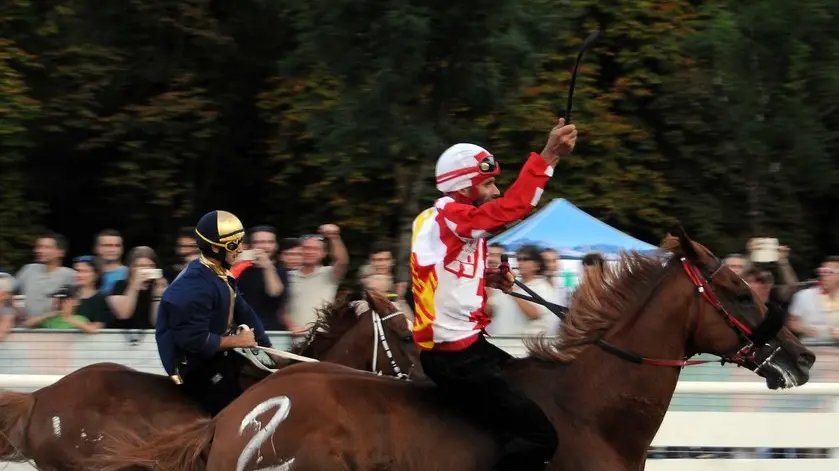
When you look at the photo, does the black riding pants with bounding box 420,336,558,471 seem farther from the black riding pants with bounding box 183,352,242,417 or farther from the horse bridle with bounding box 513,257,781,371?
the black riding pants with bounding box 183,352,242,417

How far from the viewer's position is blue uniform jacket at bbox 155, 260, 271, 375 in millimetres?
6316

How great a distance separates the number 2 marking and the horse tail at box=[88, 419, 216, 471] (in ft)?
0.71

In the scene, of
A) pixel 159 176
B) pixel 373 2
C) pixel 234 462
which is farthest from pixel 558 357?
pixel 159 176

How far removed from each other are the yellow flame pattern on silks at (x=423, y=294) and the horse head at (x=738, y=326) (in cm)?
126

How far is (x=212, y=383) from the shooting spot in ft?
21.6

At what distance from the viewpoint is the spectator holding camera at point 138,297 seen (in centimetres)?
909

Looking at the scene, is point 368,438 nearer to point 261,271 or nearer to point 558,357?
point 558,357

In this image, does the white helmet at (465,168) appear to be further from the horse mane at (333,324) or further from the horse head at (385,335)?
the horse mane at (333,324)

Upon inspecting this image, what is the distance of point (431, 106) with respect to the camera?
14.1 m

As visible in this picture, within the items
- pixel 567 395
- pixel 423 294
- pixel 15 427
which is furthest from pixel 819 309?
pixel 15 427

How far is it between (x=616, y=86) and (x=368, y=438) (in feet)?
48.1

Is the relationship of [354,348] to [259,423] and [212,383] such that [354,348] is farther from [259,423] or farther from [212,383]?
[259,423]

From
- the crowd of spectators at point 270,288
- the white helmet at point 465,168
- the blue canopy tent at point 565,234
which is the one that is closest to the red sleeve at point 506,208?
the white helmet at point 465,168

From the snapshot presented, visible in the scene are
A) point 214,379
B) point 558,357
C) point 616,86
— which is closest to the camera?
point 558,357
